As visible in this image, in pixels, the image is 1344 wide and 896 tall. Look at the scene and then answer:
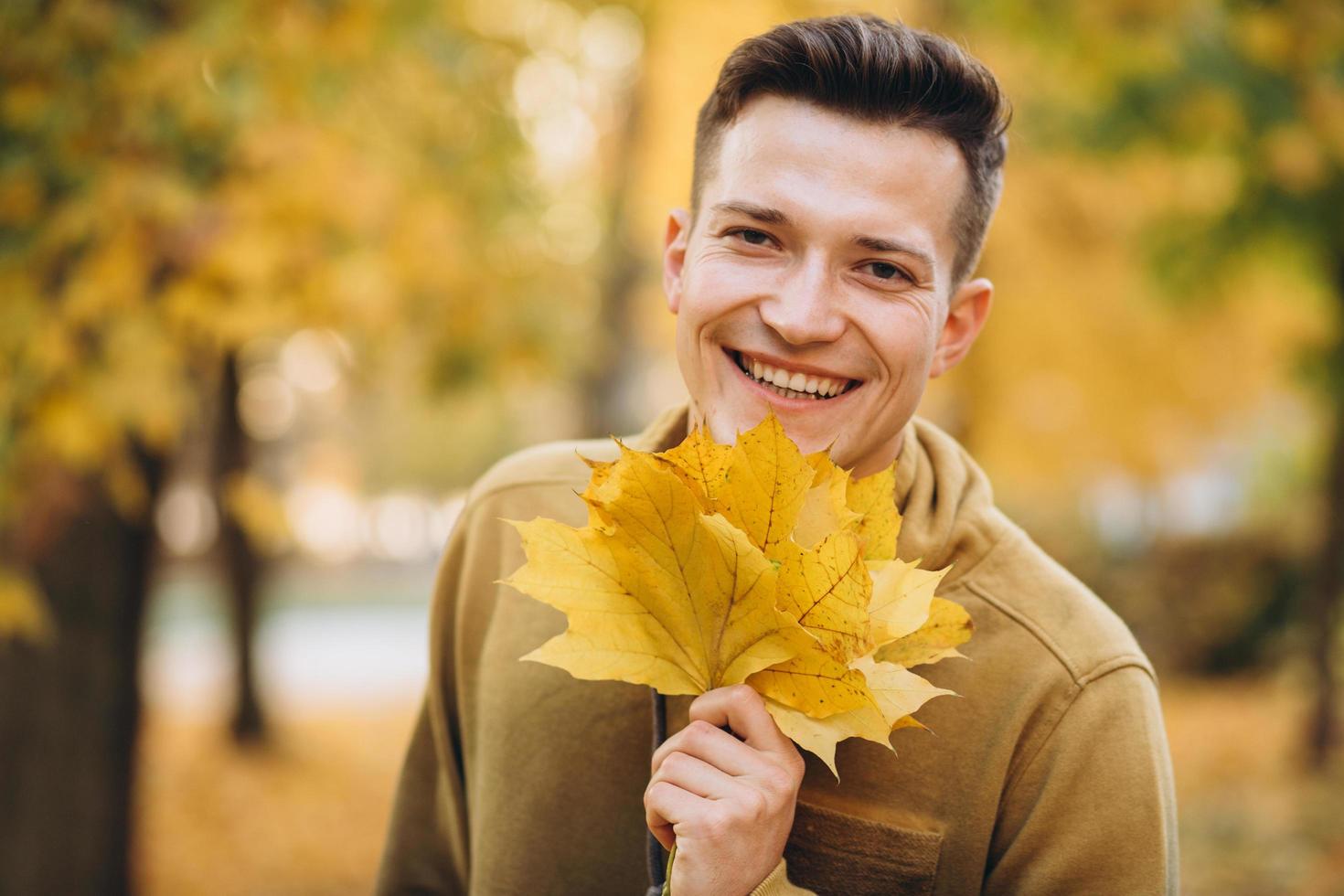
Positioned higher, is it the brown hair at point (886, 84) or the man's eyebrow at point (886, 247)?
the brown hair at point (886, 84)

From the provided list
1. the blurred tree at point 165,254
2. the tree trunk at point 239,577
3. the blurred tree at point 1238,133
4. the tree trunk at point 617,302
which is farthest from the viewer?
the tree trunk at point 617,302

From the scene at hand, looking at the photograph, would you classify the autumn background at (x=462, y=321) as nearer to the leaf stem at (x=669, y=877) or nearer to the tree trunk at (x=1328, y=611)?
the tree trunk at (x=1328, y=611)

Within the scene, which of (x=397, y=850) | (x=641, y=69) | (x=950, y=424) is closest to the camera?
(x=397, y=850)

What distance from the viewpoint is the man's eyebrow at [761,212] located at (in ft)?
5.38

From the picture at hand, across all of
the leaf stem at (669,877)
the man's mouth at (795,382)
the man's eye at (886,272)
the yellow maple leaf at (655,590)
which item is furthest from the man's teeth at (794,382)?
the leaf stem at (669,877)

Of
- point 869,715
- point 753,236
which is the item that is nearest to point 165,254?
point 753,236

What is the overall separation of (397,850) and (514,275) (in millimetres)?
4193

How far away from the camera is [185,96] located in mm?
3258

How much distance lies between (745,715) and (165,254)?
3.01 meters

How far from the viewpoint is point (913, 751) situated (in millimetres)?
1714

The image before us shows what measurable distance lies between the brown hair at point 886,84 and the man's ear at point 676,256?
132mm

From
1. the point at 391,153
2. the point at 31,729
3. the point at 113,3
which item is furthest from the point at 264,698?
the point at 113,3

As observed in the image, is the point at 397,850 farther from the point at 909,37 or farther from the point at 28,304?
the point at 28,304

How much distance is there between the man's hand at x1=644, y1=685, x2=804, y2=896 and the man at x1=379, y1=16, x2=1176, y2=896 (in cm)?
20
